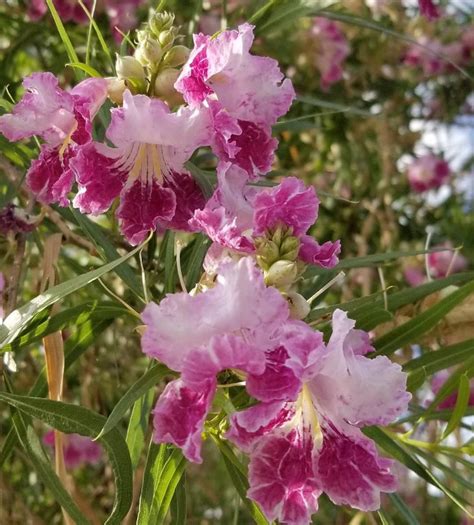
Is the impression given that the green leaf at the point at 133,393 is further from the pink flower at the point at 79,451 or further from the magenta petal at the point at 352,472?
the pink flower at the point at 79,451

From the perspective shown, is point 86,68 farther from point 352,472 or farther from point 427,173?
point 427,173

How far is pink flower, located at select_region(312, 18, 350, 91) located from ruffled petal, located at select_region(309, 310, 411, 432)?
1626 mm

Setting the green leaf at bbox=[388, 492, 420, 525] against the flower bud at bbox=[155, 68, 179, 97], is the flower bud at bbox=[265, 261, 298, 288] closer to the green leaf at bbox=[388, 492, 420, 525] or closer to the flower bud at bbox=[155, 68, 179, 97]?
the flower bud at bbox=[155, 68, 179, 97]

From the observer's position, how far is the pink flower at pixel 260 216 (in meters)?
0.68

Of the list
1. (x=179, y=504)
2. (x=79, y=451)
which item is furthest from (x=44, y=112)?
(x=79, y=451)

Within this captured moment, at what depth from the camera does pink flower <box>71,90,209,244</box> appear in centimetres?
73

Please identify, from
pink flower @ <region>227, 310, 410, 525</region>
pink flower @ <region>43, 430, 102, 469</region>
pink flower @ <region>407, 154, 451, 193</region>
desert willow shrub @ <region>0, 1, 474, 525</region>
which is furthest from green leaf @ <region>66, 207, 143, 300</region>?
pink flower @ <region>407, 154, 451, 193</region>

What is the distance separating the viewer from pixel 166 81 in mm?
786

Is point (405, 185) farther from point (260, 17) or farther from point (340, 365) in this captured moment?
point (340, 365)

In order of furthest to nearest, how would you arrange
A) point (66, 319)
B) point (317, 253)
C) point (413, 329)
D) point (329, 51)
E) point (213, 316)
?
point (329, 51) < point (413, 329) < point (66, 319) < point (317, 253) < point (213, 316)

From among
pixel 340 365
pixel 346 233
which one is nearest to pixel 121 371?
pixel 346 233

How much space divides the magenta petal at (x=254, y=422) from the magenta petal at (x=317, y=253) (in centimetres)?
11

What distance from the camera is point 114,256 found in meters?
0.84

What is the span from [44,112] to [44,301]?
0.16m
